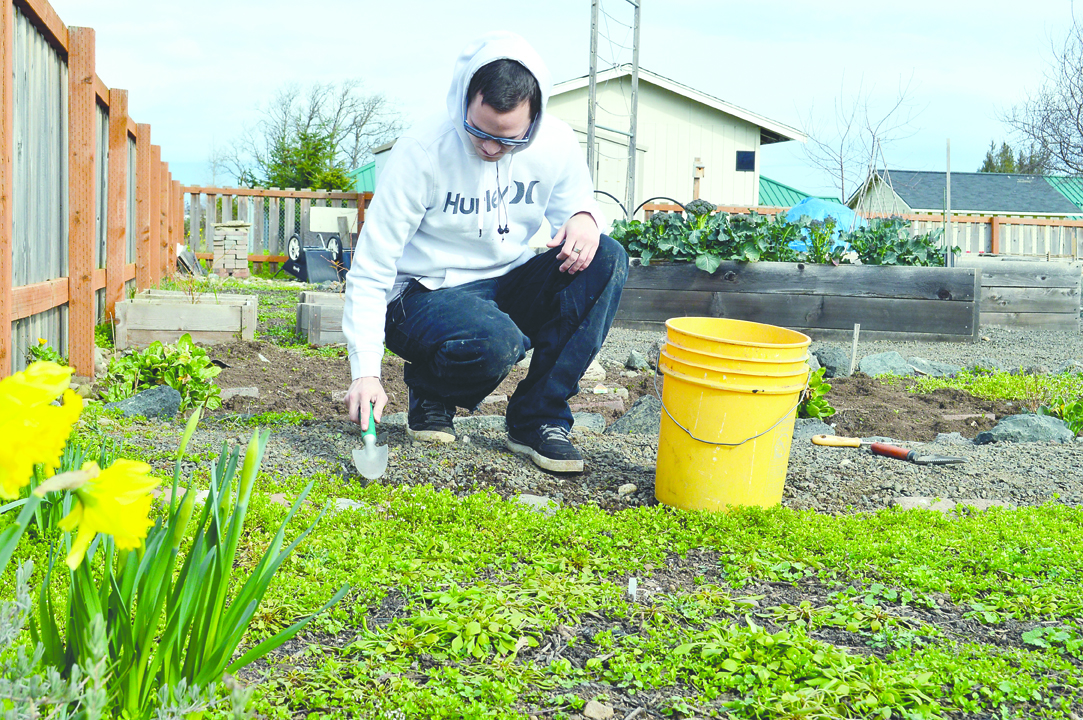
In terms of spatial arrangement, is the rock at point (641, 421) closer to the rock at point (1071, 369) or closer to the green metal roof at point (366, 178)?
the rock at point (1071, 369)

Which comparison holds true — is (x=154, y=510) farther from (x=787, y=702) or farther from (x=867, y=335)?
(x=867, y=335)

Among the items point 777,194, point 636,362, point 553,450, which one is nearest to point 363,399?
point 553,450

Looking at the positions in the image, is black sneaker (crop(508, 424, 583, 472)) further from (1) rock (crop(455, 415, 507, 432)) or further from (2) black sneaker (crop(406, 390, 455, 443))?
(1) rock (crop(455, 415, 507, 432))

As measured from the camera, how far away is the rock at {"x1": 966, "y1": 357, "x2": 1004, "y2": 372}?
20.1 ft

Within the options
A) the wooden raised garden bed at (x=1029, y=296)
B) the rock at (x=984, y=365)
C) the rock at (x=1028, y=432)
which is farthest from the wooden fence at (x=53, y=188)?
the wooden raised garden bed at (x=1029, y=296)

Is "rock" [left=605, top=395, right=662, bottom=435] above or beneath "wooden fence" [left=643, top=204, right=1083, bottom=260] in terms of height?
beneath

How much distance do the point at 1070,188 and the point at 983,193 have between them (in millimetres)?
4026

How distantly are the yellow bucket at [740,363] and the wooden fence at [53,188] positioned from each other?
2660 millimetres

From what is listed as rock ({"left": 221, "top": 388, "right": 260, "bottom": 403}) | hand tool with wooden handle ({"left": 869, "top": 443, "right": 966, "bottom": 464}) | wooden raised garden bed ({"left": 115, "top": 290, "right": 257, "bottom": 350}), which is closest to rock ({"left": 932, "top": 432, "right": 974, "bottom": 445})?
hand tool with wooden handle ({"left": 869, "top": 443, "right": 966, "bottom": 464})

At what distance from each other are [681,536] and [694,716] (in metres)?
0.93

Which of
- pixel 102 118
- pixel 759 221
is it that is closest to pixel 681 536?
pixel 102 118

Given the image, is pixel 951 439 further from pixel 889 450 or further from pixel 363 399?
pixel 363 399

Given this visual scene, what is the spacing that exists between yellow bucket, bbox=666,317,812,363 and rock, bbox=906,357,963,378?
3.74 m

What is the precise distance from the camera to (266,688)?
1521 mm
